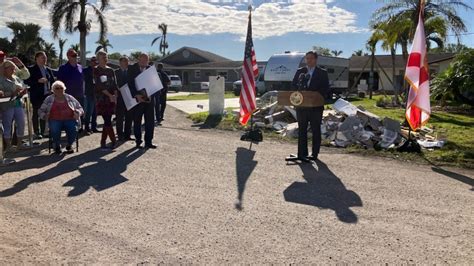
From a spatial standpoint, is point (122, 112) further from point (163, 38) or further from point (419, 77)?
point (163, 38)

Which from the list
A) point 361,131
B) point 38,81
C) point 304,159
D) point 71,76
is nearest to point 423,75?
point 361,131

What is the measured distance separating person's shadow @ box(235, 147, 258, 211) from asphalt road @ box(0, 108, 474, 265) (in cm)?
2

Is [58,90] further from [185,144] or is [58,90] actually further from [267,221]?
[267,221]

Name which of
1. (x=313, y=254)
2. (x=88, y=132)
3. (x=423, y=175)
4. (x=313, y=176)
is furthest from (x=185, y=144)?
(x=313, y=254)

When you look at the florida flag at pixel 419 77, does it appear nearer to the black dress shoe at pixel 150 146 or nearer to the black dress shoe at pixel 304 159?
the black dress shoe at pixel 304 159

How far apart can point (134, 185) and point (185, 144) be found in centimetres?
380

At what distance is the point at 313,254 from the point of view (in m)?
4.05

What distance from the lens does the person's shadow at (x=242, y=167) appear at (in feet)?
19.5

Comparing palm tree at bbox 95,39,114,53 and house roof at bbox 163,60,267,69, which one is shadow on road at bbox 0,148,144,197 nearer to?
palm tree at bbox 95,39,114,53

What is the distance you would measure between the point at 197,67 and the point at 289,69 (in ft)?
101

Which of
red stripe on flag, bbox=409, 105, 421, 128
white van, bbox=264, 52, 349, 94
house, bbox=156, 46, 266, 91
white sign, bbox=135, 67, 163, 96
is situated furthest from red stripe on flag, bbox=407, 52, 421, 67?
house, bbox=156, 46, 266, 91

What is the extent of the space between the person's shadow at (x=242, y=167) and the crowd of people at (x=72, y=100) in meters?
1.94

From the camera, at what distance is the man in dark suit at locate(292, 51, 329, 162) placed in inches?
323

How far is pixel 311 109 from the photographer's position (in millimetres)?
8305
